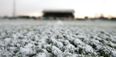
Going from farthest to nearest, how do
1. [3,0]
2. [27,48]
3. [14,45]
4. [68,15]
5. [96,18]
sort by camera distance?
[68,15] → [96,18] → [3,0] → [14,45] → [27,48]

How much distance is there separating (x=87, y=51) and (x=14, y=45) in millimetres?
1953

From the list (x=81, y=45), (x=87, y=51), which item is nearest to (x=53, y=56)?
(x=87, y=51)

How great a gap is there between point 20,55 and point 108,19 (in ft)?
125

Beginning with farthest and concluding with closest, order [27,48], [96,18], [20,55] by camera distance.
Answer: [96,18], [27,48], [20,55]

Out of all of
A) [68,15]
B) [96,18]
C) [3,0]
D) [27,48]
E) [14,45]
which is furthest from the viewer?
[68,15]

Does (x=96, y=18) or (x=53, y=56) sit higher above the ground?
(x=53, y=56)

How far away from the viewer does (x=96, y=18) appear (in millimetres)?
40469

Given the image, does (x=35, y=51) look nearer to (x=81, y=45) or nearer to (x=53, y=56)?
(x=53, y=56)

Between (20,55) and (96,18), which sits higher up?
(20,55)

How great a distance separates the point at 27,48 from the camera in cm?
554

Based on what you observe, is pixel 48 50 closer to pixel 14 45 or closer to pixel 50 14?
pixel 14 45

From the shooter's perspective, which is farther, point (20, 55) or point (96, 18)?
point (96, 18)

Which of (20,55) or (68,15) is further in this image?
(68,15)

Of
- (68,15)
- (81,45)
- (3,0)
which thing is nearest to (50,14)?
(68,15)
